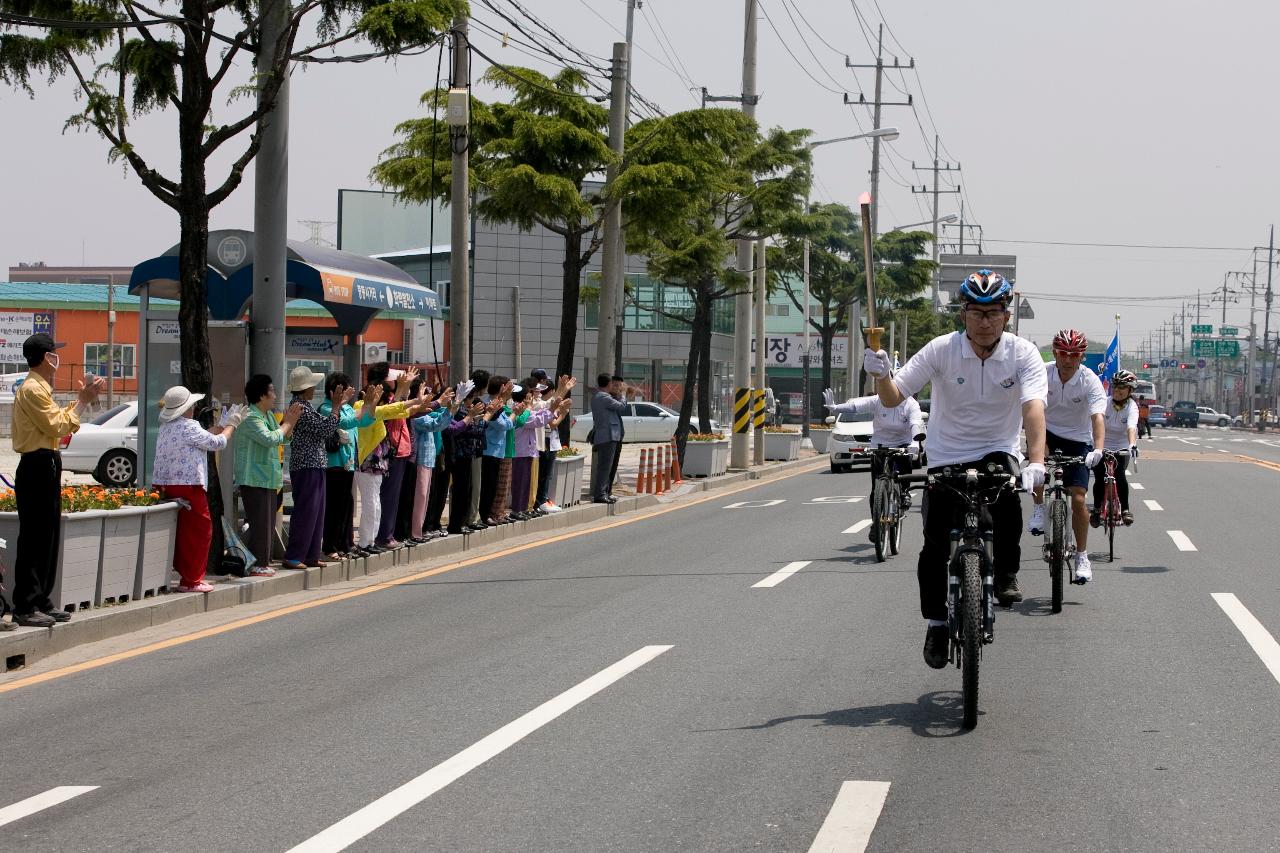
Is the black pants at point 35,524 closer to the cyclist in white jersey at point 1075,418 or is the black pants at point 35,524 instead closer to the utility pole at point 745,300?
the cyclist in white jersey at point 1075,418

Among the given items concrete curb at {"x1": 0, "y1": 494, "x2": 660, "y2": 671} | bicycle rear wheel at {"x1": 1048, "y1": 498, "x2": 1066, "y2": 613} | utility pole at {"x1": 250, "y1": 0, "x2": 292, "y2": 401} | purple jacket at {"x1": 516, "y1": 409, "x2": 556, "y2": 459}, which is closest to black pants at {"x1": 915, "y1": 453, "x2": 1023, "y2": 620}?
bicycle rear wheel at {"x1": 1048, "y1": 498, "x2": 1066, "y2": 613}

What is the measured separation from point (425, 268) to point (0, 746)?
62065 millimetres

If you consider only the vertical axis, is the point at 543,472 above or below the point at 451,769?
above

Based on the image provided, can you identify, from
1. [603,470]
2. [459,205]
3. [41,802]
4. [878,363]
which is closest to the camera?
[41,802]

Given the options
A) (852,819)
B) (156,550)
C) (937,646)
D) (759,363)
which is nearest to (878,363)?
(937,646)

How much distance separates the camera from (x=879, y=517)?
49.1 ft

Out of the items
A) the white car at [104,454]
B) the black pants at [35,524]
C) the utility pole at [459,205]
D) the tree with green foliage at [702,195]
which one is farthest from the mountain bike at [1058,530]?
the white car at [104,454]

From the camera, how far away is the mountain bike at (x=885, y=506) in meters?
14.9

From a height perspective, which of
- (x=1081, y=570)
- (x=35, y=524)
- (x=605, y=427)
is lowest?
(x=1081, y=570)

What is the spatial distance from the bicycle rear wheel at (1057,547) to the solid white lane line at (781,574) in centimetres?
264

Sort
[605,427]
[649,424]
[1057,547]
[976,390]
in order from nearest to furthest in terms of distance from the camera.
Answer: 1. [976,390]
2. [1057,547]
3. [605,427]
4. [649,424]

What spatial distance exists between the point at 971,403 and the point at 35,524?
579 centimetres

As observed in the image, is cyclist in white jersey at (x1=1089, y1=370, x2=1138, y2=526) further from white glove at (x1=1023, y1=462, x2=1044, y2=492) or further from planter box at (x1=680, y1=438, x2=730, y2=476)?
planter box at (x1=680, y1=438, x2=730, y2=476)

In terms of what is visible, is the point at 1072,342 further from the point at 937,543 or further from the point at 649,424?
the point at 649,424
